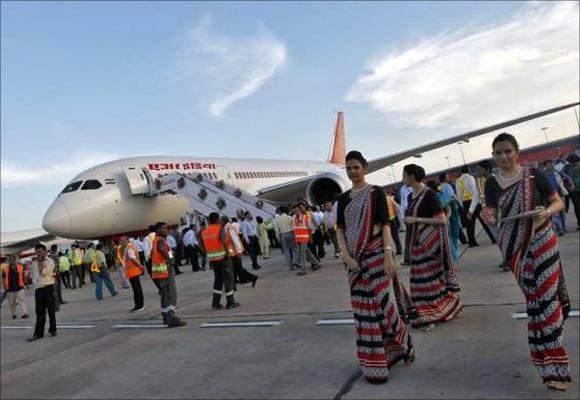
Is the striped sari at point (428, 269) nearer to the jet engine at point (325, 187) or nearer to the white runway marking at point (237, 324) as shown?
the white runway marking at point (237, 324)

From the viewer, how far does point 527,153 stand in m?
62.2

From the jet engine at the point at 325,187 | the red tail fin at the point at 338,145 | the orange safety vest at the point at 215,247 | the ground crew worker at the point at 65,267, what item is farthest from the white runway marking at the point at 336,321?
the red tail fin at the point at 338,145

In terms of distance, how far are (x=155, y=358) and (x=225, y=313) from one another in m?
1.90

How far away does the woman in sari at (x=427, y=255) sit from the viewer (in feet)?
14.5

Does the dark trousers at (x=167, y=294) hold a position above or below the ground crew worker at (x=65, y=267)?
below

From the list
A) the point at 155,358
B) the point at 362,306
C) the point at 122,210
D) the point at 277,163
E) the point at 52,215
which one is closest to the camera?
the point at 362,306

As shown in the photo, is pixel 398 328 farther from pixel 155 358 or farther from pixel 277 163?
pixel 277 163

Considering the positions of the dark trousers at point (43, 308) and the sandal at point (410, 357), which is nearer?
the sandal at point (410, 357)

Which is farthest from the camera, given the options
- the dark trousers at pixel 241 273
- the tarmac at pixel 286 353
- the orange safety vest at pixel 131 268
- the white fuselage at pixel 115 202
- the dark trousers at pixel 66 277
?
the dark trousers at pixel 66 277

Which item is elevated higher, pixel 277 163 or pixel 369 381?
pixel 277 163

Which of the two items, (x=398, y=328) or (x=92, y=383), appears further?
(x=92, y=383)

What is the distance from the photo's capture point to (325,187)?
17.0 meters

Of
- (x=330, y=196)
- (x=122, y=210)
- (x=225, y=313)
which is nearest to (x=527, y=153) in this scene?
(x=330, y=196)

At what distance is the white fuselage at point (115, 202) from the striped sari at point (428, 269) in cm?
1318
